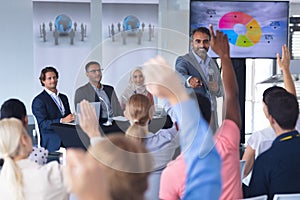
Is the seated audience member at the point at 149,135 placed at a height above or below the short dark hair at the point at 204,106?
below

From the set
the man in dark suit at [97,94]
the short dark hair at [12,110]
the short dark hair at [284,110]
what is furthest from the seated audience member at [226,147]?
the man in dark suit at [97,94]

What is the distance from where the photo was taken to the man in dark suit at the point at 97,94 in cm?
409

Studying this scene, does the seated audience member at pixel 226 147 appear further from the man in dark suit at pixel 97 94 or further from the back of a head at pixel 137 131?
the man in dark suit at pixel 97 94

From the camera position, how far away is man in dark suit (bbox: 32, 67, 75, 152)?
4945 mm

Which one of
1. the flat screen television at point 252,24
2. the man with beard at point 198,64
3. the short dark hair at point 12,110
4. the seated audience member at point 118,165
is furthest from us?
the flat screen television at point 252,24

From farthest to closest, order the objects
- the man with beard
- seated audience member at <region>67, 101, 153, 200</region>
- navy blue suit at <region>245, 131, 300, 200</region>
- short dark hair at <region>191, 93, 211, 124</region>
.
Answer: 1. the man with beard
2. navy blue suit at <region>245, 131, 300, 200</region>
3. short dark hair at <region>191, 93, 211, 124</region>
4. seated audience member at <region>67, 101, 153, 200</region>

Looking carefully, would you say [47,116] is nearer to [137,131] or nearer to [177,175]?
[137,131]

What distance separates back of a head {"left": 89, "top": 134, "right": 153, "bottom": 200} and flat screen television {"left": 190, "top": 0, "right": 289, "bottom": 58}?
5.52 metres

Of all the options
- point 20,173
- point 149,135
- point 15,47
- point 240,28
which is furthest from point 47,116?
point 240,28

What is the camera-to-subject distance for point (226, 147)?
6.42 feet

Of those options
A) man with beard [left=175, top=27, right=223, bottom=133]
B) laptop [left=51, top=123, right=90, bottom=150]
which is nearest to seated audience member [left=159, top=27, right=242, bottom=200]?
man with beard [left=175, top=27, right=223, bottom=133]

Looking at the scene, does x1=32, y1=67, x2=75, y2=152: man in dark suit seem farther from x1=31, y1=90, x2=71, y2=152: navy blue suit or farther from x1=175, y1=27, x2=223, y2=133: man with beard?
x1=175, y1=27, x2=223, y2=133: man with beard

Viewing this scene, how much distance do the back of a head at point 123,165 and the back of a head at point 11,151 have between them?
3.11ft

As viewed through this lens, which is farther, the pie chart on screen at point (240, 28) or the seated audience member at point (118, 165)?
the pie chart on screen at point (240, 28)
